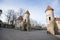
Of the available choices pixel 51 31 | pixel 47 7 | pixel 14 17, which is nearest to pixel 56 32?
pixel 51 31

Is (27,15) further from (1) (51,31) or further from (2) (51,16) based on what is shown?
(1) (51,31)

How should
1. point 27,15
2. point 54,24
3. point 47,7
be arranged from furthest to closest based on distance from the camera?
1. point 27,15
2. point 47,7
3. point 54,24

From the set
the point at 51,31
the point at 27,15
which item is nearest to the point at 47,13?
the point at 51,31

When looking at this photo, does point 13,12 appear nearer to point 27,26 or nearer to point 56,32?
point 27,26

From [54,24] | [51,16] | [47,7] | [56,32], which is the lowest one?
[56,32]

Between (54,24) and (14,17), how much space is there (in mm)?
24054

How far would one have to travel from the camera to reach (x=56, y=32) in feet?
89.6

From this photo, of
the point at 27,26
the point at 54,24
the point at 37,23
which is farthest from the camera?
the point at 37,23

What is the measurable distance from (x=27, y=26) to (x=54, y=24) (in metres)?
9.27

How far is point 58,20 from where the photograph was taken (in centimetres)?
2964

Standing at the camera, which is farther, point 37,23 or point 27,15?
point 37,23

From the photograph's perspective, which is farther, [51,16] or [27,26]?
[27,26]

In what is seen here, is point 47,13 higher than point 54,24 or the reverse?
higher

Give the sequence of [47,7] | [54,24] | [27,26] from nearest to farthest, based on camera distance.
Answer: [54,24]
[47,7]
[27,26]
